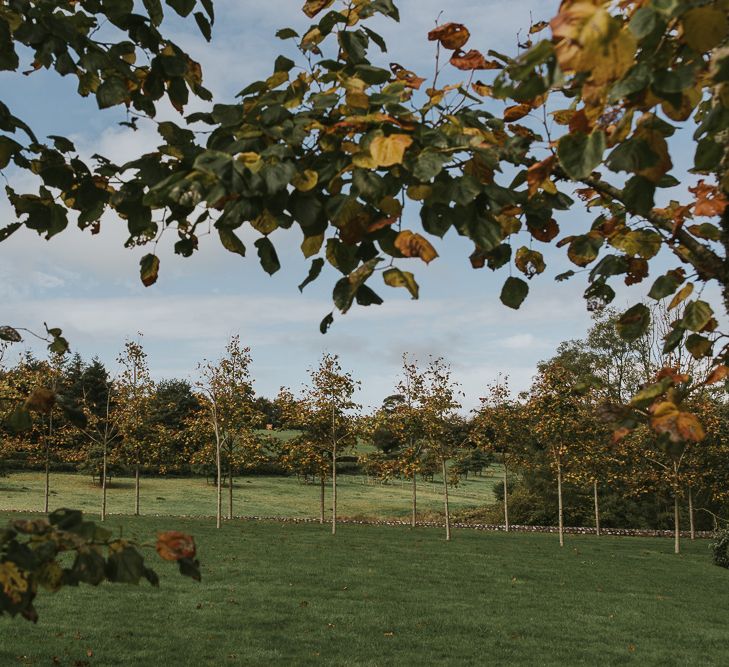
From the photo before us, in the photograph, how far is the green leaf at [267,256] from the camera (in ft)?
8.16

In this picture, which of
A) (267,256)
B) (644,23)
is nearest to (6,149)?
(267,256)

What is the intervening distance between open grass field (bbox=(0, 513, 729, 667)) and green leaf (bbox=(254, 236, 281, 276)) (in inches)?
292

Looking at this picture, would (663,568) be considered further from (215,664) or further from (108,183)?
(108,183)

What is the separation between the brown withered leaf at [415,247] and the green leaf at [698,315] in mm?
1176

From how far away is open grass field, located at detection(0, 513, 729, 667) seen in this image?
901cm

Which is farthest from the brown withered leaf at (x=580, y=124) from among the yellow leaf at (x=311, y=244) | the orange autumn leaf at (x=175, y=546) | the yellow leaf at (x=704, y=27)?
the orange autumn leaf at (x=175, y=546)

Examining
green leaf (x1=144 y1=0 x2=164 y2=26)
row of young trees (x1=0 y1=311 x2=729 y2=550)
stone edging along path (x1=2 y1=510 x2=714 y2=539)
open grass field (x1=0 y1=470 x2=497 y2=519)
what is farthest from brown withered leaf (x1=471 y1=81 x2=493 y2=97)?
open grass field (x1=0 y1=470 x2=497 y2=519)

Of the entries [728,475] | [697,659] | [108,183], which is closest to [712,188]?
[108,183]

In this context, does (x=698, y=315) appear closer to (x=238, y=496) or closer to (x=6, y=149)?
(x=6, y=149)

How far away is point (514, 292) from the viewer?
242cm

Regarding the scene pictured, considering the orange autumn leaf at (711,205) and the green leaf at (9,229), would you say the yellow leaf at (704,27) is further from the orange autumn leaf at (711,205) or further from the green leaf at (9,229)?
the green leaf at (9,229)

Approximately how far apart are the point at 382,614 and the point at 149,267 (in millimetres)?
9893

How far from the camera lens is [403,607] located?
11.9 m

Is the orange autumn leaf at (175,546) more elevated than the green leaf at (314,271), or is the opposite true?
the green leaf at (314,271)
